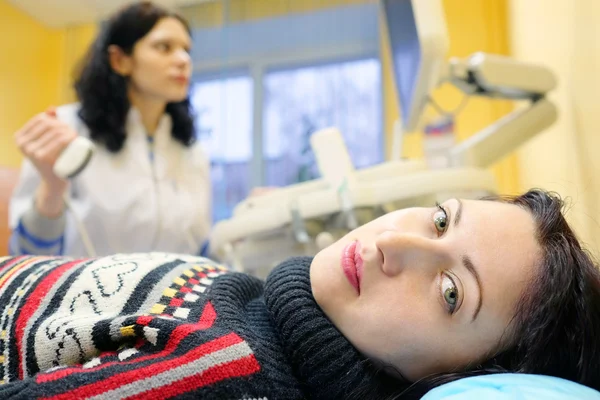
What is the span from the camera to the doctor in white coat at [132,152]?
132cm

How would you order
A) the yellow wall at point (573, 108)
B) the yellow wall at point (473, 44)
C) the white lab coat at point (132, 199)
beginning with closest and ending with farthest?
the yellow wall at point (573, 108) → the white lab coat at point (132, 199) → the yellow wall at point (473, 44)

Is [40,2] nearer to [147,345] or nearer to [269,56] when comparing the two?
[269,56]

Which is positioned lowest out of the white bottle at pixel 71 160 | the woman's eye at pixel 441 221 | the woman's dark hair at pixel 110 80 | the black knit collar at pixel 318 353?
the black knit collar at pixel 318 353

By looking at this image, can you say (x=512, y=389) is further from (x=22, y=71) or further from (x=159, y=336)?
(x=22, y=71)

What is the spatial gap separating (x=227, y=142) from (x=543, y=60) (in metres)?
1.68

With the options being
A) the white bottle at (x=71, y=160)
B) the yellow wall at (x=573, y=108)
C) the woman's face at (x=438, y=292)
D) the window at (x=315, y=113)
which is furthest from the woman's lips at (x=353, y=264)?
the window at (x=315, y=113)

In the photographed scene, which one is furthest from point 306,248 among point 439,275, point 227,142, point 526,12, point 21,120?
point 21,120

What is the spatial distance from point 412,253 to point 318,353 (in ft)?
0.48

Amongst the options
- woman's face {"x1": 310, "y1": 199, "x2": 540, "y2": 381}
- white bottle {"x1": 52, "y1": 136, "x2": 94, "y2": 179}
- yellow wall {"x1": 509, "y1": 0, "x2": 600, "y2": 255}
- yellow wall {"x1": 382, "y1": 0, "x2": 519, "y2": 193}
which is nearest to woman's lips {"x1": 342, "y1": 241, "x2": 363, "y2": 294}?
woman's face {"x1": 310, "y1": 199, "x2": 540, "y2": 381}

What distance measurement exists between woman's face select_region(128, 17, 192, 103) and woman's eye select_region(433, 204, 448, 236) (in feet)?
3.35

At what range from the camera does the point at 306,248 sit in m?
1.02

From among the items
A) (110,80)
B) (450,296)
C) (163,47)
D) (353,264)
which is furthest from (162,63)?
(450,296)

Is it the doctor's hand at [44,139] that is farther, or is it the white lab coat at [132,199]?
the white lab coat at [132,199]

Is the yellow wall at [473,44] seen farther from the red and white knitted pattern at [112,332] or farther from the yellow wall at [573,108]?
the red and white knitted pattern at [112,332]
